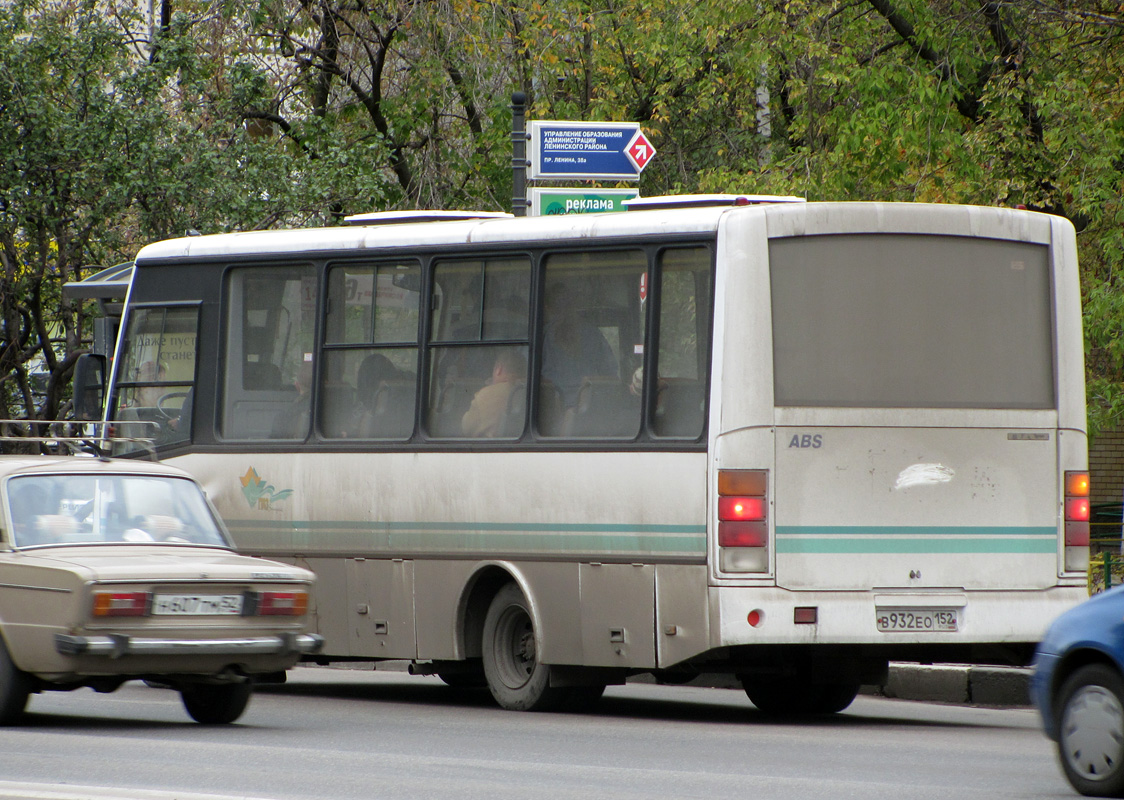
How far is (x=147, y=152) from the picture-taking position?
73.9ft

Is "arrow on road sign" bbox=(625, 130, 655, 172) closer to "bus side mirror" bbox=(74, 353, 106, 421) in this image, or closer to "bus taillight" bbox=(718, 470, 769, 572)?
"bus side mirror" bbox=(74, 353, 106, 421)

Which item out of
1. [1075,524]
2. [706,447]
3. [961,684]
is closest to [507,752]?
[706,447]

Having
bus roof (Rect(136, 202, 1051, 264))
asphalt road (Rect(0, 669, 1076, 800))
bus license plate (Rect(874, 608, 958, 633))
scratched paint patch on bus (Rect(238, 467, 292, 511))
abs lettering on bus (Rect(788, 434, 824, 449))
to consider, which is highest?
bus roof (Rect(136, 202, 1051, 264))

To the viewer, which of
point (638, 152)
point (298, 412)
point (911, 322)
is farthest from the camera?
point (638, 152)

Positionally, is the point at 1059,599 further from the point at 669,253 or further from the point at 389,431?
the point at 389,431

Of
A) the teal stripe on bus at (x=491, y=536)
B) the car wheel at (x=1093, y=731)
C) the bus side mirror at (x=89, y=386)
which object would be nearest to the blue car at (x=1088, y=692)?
the car wheel at (x=1093, y=731)

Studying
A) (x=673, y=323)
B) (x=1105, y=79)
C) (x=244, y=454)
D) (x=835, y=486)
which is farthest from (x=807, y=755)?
(x=1105, y=79)

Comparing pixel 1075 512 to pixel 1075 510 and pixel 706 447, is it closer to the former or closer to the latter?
pixel 1075 510

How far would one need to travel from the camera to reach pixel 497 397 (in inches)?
493

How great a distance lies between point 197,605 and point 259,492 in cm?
316

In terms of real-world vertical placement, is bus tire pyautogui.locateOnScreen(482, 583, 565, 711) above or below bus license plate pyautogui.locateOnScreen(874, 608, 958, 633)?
below

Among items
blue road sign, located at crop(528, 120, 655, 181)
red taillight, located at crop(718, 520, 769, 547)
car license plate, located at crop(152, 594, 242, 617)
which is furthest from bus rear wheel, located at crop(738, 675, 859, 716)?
blue road sign, located at crop(528, 120, 655, 181)

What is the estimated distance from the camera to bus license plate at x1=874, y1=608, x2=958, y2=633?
447 inches

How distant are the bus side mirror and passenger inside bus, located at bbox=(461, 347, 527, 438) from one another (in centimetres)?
349
